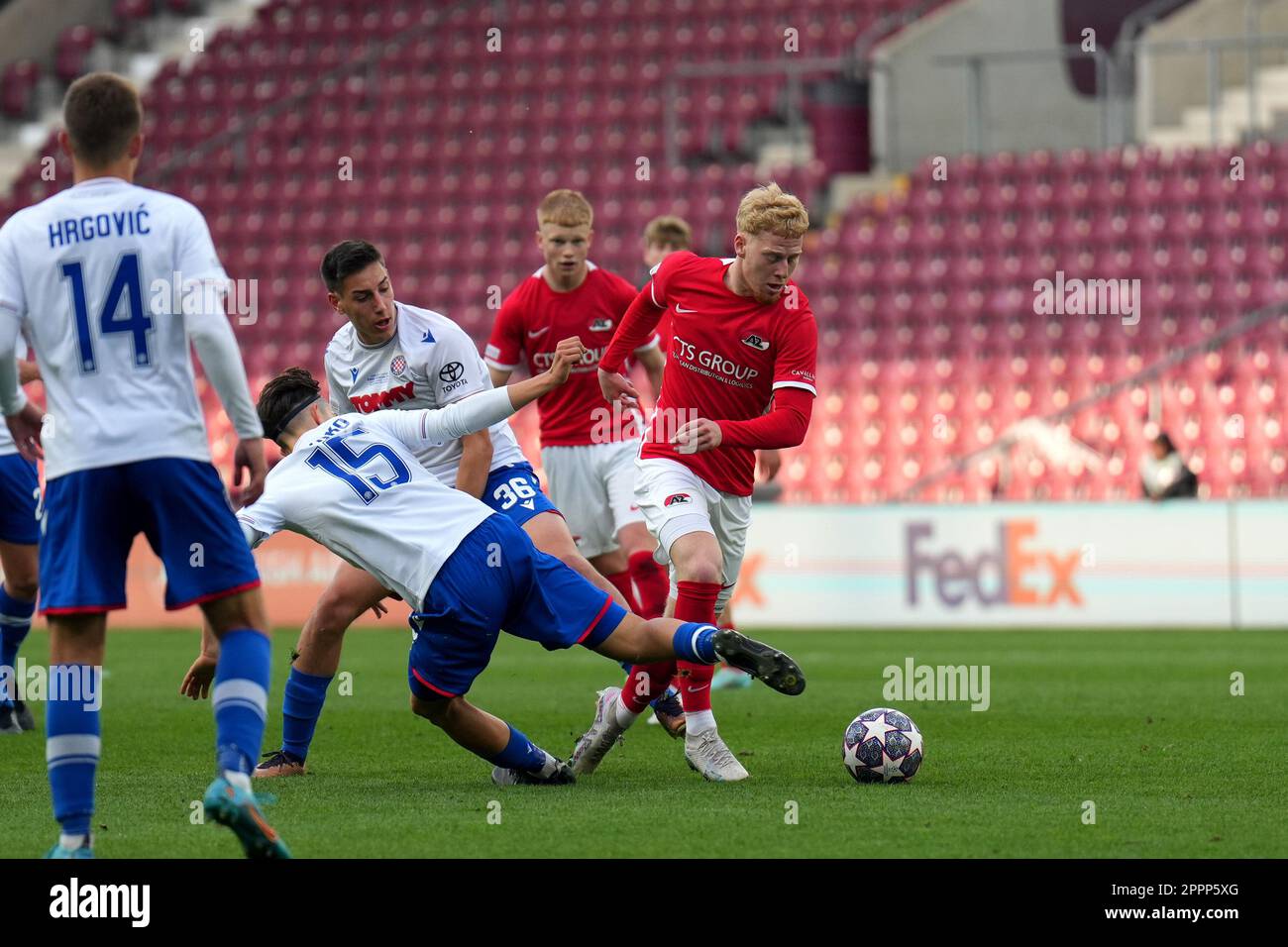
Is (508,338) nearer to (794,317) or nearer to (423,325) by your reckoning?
(423,325)

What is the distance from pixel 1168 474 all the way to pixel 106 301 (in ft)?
39.3

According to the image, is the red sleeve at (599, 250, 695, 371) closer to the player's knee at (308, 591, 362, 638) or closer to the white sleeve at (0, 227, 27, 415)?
the player's knee at (308, 591, 362, 638)

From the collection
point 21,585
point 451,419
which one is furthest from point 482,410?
point 21,585

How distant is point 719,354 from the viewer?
6.80 m

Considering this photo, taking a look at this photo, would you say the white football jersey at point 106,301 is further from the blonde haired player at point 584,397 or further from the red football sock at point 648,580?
the red football sock at point 648,580

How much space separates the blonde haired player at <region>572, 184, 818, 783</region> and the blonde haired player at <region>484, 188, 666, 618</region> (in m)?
1.53

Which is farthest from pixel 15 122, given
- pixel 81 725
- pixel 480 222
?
pixel 81 725

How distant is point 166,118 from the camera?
906 inches

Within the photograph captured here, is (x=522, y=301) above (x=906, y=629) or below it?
above

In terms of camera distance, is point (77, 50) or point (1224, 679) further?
point (77, 50)

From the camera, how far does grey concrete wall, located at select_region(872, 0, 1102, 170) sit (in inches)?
822

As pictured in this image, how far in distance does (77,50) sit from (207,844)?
68.6 feet

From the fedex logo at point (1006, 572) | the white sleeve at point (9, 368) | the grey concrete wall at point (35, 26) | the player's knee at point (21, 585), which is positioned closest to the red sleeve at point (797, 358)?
the white sleeve at point (9, 368)

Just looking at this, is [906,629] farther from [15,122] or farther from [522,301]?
[15,122]
